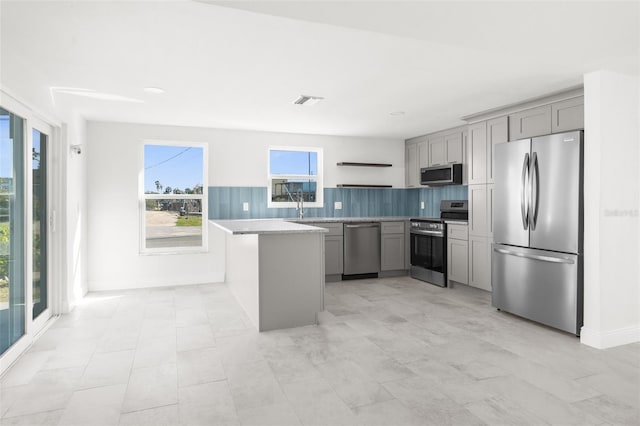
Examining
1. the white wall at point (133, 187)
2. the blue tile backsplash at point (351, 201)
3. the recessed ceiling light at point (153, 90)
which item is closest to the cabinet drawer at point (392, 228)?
the blue tile backsplash at point (351, 201)

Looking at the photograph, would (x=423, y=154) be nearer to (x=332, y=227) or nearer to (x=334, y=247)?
(x=332, y=227)

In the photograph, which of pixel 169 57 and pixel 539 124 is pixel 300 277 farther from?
pixel 539 124

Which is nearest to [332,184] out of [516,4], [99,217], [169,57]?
[99,217]

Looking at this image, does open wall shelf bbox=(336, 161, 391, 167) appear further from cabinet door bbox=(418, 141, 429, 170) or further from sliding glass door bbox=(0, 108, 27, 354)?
sliding glass door bbox=(0, 108, 27, 354)

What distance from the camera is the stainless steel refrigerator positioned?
3.35 meters

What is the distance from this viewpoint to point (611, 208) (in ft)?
10.7

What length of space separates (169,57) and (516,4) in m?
2.28

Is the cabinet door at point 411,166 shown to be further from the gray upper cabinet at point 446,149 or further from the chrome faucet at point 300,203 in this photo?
the chrome faucet at point 300,203

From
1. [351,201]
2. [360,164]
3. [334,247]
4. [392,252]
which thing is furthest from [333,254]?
[360,164]

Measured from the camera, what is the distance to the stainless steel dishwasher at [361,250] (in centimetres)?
589

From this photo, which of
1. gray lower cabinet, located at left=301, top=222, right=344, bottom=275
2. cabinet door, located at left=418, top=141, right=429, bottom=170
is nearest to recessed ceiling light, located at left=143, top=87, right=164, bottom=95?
gray lower cabinet, located at left=301, top=222, right=344, bottom=275

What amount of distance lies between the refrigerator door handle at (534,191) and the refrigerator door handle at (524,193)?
40mm

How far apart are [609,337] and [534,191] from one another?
1.32m

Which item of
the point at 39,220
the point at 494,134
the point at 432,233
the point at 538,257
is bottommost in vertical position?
the point at 538,257
